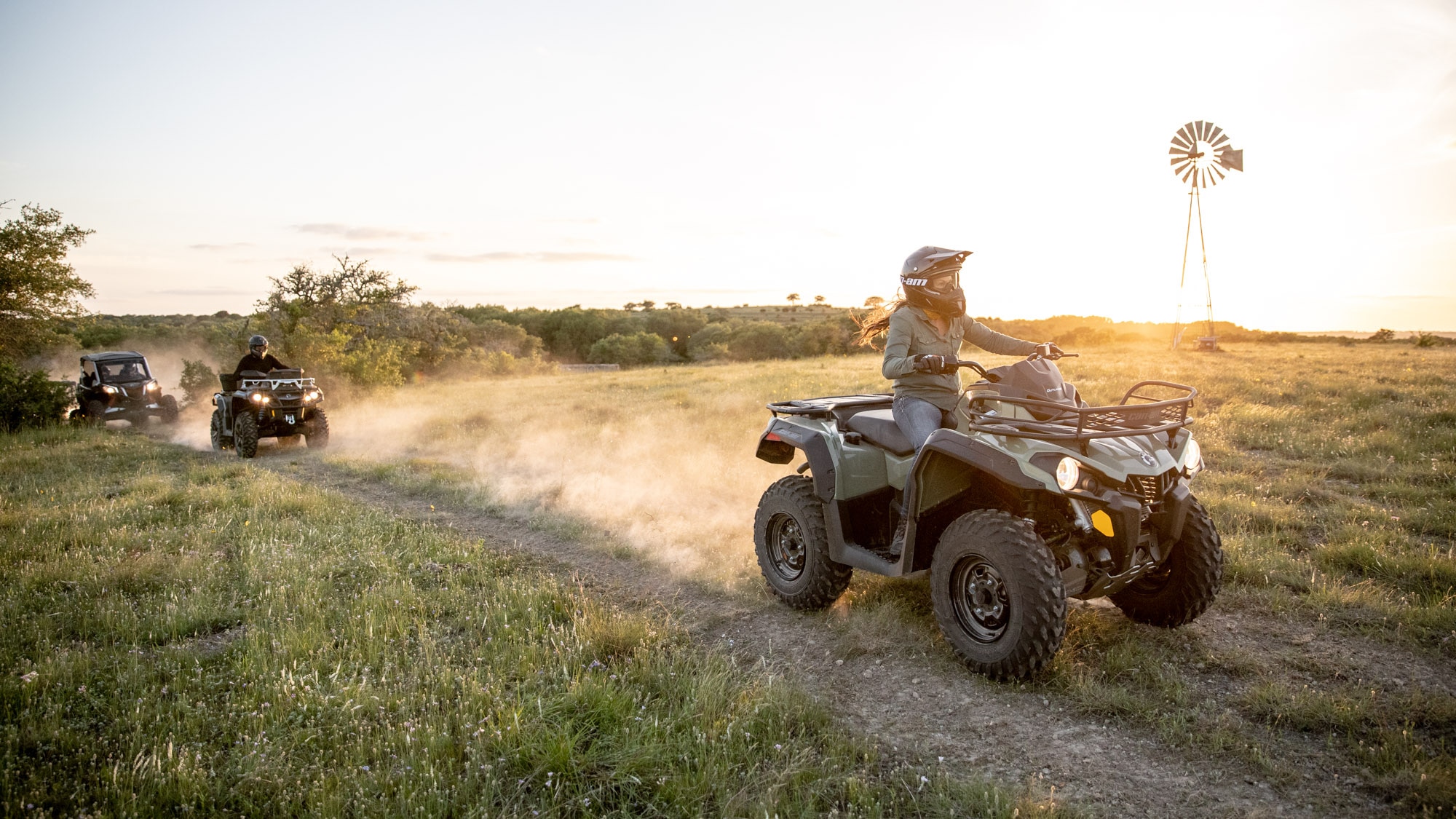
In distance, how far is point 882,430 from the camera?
510cm

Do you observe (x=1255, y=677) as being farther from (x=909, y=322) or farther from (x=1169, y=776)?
(x=909, y=322)

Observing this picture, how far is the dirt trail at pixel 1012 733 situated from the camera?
10.8 ft

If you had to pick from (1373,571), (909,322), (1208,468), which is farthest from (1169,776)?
(1208,468)

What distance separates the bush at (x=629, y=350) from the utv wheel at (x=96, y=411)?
1763 inches

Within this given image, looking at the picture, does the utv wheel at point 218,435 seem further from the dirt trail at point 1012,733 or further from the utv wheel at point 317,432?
the dirt trail at point 1012,733

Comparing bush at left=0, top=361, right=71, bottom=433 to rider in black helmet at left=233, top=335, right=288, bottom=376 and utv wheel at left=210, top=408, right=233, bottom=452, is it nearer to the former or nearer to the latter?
utv wheel at left=210, top=408, right=233, bottom=452

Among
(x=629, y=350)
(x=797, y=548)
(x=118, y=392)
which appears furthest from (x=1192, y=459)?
(x=629, y=350)

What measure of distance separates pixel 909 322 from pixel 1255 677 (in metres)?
2.98

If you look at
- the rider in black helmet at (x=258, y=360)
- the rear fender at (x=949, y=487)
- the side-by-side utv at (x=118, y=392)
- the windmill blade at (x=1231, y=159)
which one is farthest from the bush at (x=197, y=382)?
the windmill blade at (x=1231, y=159)

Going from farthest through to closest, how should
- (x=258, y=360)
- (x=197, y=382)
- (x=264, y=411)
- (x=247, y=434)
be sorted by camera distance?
(x=197, y=382) → (x=258, y=360) → (x=264, y=411) → (x=247, y=434)

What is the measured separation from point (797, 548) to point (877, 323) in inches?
74.2

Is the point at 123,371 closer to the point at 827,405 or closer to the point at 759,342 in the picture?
the point at 827,405

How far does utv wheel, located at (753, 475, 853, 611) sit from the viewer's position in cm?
540

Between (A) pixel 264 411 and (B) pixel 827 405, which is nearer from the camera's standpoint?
(B) pixel 827 405
